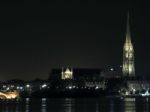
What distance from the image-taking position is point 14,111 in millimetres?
99062

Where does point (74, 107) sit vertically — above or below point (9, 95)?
below

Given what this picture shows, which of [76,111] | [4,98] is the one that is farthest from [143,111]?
[4,98]

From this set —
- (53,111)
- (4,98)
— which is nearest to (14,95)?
(4,98)

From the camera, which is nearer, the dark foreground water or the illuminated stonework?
the dark foreground water

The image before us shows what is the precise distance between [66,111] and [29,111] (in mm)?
4864

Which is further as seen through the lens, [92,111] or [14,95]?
[14,95]

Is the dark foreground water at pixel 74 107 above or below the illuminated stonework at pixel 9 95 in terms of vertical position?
below

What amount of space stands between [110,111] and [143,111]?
4.43m

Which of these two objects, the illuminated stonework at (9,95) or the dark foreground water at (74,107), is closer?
the dark foreground water at (74,107)

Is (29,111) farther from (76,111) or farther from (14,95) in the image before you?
(14,95)

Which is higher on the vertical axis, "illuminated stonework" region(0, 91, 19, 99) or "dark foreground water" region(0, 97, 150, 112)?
"illuminated stonework" region(0, 91, 19, 99)

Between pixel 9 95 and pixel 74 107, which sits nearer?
pixel 74 107

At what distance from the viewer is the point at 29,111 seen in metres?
97.6

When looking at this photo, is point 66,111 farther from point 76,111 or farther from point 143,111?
point 143,111
